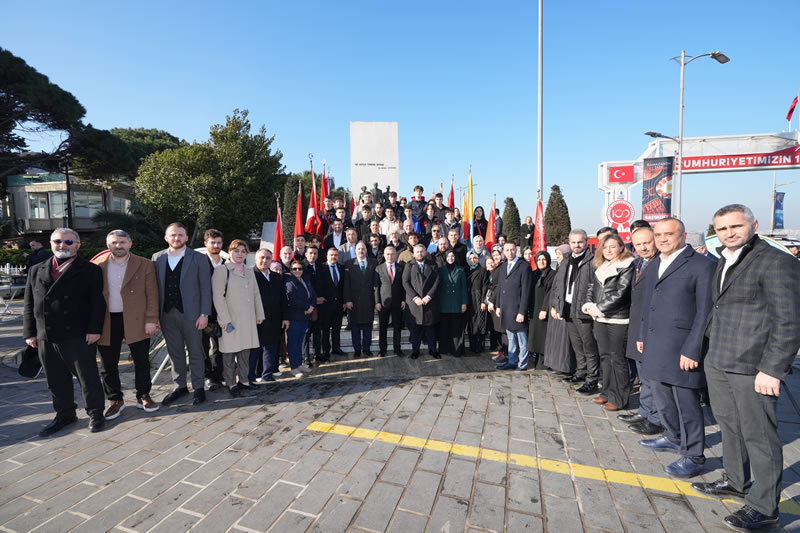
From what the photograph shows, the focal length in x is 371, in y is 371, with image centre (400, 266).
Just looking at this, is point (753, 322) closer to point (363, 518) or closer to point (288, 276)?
point (363, 518)

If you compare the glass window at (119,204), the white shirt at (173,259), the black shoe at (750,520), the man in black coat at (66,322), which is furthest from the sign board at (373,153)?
the glass window at (119,204)

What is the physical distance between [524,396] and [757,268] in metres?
2.62

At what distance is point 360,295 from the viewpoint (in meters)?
6.21

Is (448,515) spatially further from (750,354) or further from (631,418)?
(631,418)

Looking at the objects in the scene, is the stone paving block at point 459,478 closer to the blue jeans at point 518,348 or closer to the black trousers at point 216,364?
the blue jeans at point 518,348

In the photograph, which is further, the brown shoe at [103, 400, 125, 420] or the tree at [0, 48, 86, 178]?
the tree at [0, 48, 86, 178]

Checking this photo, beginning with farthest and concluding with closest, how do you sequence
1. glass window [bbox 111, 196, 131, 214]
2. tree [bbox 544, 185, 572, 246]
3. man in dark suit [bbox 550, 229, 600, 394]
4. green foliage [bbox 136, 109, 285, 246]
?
glass window [bbox 111, 196, 131, 214]
tree [bbox 544, 185, 572, 246]
green foliage [bbox 136, 109, 285, 246]
man in dark suit [bbox 550, 229, 600, 394]

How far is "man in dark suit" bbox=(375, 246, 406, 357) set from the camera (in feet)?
20.5

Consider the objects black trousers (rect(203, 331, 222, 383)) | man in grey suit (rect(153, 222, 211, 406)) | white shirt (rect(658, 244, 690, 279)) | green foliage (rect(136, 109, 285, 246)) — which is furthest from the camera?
green foliage (rect(136, 109, 285, 246))

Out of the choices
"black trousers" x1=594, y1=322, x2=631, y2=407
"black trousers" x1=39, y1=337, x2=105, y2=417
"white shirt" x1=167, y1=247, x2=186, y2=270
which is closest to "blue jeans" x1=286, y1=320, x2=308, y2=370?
"white shirt" x1=167, y1=247, x2=186, y2=270

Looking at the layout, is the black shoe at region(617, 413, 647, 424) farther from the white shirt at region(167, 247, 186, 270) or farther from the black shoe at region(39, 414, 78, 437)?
the black shoe at region(39, 414, 78, 437)

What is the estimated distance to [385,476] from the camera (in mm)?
2768

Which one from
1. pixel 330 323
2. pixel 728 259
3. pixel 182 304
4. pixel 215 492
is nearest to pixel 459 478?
pixel 215 492

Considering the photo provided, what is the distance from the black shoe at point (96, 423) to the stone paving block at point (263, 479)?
78.5 inches
